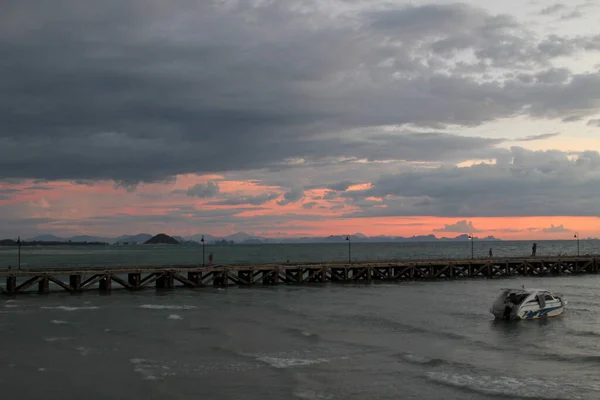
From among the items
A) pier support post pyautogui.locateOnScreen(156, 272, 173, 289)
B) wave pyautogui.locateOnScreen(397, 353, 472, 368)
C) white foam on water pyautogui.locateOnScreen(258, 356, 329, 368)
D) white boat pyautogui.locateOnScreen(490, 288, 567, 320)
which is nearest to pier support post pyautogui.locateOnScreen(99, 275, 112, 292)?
pier support post pyautogui.locateOnScreen(156, 272, 173, 289)

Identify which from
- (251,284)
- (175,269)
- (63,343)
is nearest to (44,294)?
(175,269)

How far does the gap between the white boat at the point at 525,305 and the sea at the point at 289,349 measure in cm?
88

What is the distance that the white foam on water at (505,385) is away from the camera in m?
23.1

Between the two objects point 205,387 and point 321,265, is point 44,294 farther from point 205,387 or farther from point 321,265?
point 205,387

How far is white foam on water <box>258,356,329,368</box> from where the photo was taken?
27.9 metres

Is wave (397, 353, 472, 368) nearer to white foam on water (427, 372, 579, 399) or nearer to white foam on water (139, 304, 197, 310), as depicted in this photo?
white foam on water (427, 372, 579, 399)

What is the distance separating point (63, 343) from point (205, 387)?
13634 millimetres

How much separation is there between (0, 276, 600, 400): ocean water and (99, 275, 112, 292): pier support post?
25.0ft

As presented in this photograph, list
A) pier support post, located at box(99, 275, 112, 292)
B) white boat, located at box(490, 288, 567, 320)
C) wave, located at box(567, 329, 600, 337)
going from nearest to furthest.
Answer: wave, located at box(567, 329, 600, 337)
white boat, located at box(490, 288, 567, 320)
pier support post, located at box(99, 275, 112, 292)

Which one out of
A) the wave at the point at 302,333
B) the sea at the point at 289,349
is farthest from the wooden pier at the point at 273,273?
the wave at the point at 302,333

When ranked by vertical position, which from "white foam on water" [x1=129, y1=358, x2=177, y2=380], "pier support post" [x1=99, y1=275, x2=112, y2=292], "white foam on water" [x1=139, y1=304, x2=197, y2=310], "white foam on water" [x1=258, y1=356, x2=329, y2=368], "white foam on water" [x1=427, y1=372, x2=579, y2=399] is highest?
"pier support post" [x1=99, y1=275, x2=112, y2=292]

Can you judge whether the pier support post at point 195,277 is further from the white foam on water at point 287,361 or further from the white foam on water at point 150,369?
the white foam on water at point 287,361

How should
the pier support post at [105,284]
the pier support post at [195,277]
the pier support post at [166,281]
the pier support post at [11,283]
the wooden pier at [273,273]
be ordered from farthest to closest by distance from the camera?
the pier support post at [195,277] → the pier support post at [166,281] → the pier support post at [105,284] → the wooden pier at [273,273] → the pier support post at [11,283]

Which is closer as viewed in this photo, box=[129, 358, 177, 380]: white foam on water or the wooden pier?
box=[129, 358, 177, 380]: white foam on water
